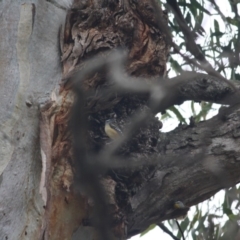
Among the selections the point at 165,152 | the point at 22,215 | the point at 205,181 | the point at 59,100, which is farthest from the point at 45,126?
the point at 205,181

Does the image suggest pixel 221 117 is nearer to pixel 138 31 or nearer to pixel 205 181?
pixel 205 181

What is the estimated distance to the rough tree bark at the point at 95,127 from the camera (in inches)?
50.9

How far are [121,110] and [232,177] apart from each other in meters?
0.34

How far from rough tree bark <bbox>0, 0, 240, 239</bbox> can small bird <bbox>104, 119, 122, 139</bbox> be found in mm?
19

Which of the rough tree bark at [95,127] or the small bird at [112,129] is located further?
the small bird at [112,129]

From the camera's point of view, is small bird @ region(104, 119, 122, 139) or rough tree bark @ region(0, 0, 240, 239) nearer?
rough tree bark @ region(0, 0, 240, 239)

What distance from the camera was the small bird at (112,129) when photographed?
1.43 meters

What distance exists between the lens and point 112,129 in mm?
1457

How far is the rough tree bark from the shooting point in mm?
1294

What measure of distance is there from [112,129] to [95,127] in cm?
6

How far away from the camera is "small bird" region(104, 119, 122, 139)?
1.43 meters

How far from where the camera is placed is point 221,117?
1.57 meters

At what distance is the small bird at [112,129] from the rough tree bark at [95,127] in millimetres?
19

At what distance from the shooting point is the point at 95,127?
150 cm
